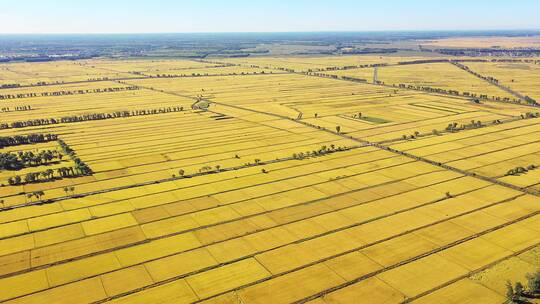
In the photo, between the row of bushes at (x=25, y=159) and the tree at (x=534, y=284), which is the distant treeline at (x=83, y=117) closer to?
the row of bushes at (x=25, y=159)

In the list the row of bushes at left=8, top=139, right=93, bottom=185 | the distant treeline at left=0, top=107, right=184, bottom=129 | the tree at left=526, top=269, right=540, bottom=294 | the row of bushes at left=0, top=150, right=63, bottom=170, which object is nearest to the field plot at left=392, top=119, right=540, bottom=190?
the tree at left=526, top=269, right=540, bottom=294

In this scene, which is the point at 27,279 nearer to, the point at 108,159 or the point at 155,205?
the point at 155,205

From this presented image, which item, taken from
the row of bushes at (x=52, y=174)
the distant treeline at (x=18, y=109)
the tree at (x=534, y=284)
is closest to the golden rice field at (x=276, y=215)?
the row of bushes at (x=52, y=174)

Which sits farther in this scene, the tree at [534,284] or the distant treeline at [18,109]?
the distant treeline at [18,109]

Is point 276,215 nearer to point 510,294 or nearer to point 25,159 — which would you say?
point 510,294

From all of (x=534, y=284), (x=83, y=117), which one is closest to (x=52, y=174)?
(x=83, y=117)

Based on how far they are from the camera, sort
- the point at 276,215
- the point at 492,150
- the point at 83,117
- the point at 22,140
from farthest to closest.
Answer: the point at 83,117
the point at 22,140
the point at 492,150
the point at 276,215

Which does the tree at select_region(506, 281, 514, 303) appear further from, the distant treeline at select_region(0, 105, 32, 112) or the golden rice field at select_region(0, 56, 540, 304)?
the distant treeline at select_region(0, 105, 32, 112)

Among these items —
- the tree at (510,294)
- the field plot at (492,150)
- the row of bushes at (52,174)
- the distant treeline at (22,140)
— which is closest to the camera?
the tree at (510,294)
